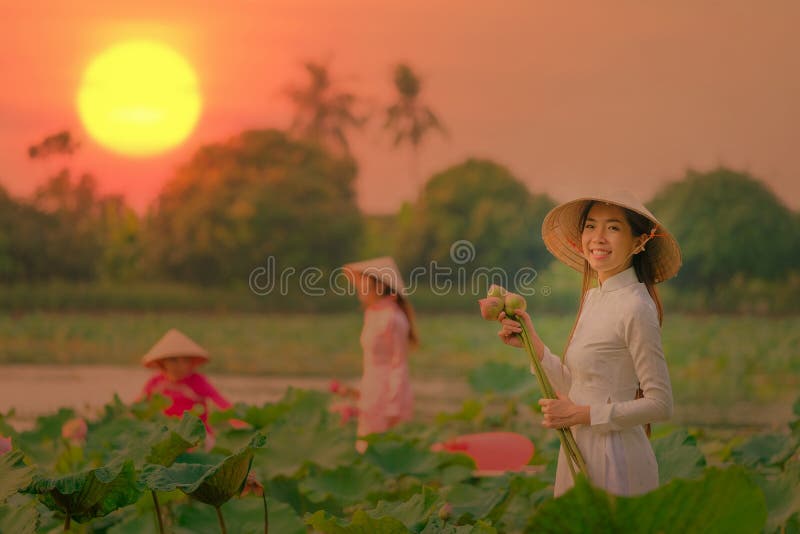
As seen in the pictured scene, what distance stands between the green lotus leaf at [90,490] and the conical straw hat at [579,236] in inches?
33.9

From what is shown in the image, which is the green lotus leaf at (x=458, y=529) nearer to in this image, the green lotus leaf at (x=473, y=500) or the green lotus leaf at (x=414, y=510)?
the green lotus leaf at (x=414, y=510)

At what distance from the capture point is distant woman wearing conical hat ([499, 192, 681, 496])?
5.27 feet

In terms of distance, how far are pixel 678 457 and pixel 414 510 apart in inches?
27.3

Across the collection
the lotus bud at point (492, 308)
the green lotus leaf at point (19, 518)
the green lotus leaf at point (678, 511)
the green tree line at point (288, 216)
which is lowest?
the green lotus leaf at point (19, 518)

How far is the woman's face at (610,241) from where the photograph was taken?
1.71m

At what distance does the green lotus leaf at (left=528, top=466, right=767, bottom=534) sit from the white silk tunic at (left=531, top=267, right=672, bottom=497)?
1.71 feet

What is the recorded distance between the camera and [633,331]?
162 centimetres

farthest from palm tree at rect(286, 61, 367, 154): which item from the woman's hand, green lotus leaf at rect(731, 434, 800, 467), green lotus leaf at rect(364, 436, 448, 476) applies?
the woman's hand

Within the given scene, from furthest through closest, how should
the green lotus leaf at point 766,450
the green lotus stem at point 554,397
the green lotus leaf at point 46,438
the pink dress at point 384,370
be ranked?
the pink dress at point 384,370, the green lotus leaf at point 46,438, the green lotus leaf at point 766,450, the green lotus stem at point 554,397

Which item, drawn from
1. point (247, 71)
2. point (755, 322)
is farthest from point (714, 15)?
point (247, 71)

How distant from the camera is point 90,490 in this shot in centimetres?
159

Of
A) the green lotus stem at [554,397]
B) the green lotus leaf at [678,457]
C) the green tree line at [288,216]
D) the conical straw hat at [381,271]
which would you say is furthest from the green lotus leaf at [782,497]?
the green tree line at [288,216]

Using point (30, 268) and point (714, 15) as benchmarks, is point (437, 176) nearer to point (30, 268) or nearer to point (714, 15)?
point (714, 15)

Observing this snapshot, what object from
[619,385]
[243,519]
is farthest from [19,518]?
[619,385]
